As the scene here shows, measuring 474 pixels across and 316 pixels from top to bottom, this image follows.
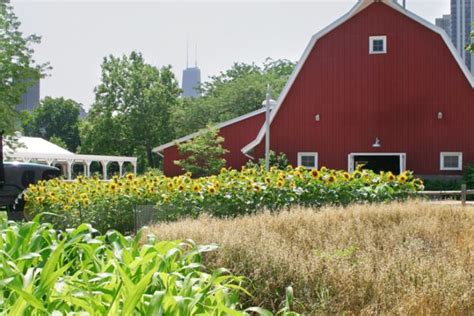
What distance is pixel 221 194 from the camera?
9.80 meters

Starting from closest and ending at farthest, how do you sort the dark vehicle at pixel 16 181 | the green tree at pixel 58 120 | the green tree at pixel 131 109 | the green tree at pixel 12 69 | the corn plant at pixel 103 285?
the corn plant at pixel 103 285
the dark vehicle at pixel 16 181
the green tree at pixel 12 69
the green tree at pixel 131 109
the green tree at pixel 58 120

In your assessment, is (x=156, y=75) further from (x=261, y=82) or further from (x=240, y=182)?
(x=240, y=182)

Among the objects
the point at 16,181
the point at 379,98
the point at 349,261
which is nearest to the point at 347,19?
the point at 379,98

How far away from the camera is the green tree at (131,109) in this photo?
62.9 m

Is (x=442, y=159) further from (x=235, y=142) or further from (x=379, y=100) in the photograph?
(x=235, y=142)

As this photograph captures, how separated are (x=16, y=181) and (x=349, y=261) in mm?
11638

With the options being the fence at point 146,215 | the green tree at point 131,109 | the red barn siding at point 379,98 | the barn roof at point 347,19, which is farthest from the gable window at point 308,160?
the green tree at point 131,109

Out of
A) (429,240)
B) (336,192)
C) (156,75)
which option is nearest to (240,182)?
(336,192)

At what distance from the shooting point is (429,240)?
21.0 ft

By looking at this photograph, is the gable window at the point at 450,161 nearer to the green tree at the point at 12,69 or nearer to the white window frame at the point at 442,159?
the white window frame at the point at 442,159

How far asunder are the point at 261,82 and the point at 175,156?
25694 millimetres

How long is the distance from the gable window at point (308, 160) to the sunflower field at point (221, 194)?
17.6 meters

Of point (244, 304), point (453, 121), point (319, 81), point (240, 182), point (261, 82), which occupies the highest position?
point (261, 82)

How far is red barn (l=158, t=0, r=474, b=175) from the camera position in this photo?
27.0 meters
